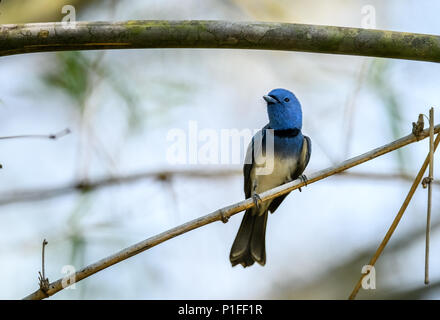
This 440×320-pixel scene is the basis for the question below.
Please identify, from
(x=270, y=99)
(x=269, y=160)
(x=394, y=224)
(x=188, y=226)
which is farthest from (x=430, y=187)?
(x=269, y=160)

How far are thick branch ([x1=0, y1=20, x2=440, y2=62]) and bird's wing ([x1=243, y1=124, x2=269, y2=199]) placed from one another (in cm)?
182

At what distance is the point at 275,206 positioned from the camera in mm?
4328

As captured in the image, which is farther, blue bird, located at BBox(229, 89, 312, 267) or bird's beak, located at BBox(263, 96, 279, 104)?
blue bird, located at BBox(229, 89, 312, 267)

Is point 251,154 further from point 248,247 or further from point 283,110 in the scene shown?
Answer: point 248,247

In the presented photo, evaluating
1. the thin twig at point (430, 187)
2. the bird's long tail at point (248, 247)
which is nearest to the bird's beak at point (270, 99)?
the bird's long tail at point (248, 247)

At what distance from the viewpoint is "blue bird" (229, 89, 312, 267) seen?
13.0ft

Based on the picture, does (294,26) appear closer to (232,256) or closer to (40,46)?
(40,46)

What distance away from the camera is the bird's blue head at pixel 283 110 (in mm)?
3844

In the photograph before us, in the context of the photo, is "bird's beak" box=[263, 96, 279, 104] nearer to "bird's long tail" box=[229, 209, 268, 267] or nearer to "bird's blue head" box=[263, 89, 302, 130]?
"bird's blue head" box=[263, 89, 302, 130]

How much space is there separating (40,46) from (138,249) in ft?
2.94

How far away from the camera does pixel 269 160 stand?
4.27m

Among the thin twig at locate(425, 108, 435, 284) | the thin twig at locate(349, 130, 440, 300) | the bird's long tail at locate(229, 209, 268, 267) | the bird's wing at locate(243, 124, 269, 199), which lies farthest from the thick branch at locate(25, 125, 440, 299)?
the bird's wing at locate(243, 124, 269, 199)
